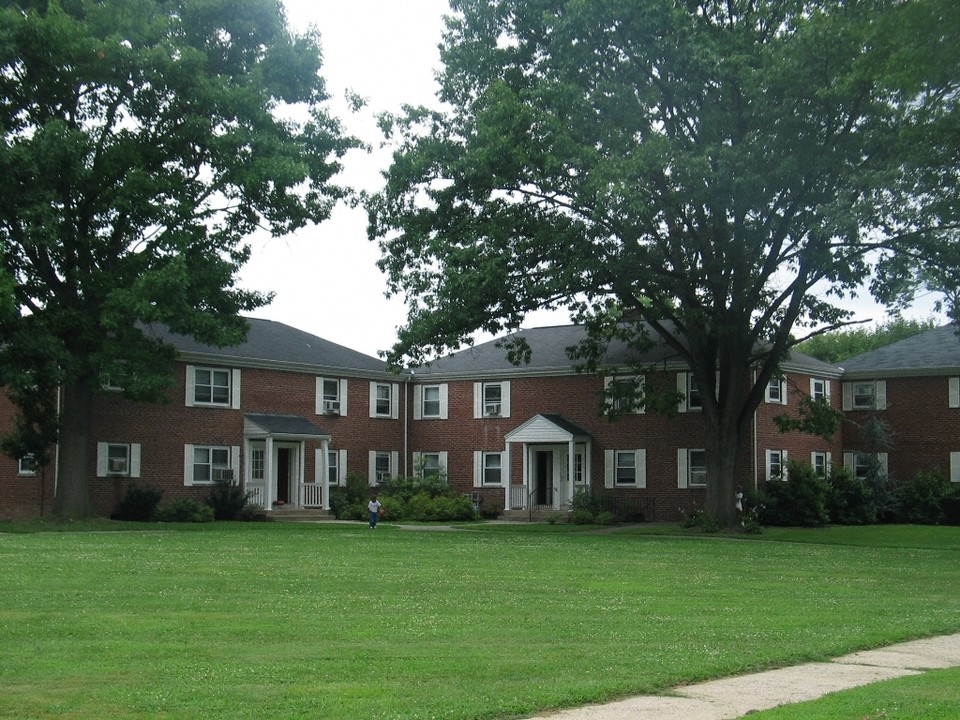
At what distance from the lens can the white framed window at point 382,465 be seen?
48656mm

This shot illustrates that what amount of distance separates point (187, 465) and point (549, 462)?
13.6 m

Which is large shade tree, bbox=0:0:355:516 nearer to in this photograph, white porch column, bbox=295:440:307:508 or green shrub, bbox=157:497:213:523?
green shrub, bbox=157:497:213:523

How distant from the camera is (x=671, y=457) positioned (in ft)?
143

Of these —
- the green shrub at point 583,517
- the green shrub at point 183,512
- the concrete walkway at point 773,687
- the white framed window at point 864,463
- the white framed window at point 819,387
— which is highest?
the white framed window at point 819,387

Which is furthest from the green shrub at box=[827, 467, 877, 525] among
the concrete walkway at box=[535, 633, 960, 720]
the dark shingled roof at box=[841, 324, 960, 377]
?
the concrete walkway at box=[535, 633, 960, 720]

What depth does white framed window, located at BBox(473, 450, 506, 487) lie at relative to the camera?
4775 centimetres

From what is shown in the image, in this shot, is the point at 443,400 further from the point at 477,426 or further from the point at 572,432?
the point at 572,432

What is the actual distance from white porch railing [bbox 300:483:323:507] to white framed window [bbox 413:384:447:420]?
628 cm

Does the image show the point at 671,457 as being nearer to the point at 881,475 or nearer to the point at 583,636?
the point at 881,475

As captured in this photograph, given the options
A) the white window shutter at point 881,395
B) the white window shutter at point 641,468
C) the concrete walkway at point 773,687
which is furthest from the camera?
the white window shutter at point 881,395

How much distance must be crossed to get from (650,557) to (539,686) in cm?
1478

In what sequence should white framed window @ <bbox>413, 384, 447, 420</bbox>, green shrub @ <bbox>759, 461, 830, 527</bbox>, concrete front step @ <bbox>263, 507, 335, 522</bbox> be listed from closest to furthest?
1. green shrub @ <bbox>759, 461, 830, 527</bbox>
2. concrete front step @ <bbox>263, 507, 335, 522</bbox>
3. white framed window @ <bbox>413, 384, 447, 420</bbox>

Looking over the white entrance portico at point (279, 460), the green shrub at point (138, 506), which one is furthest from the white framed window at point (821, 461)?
the green shrub at point (138, 506)

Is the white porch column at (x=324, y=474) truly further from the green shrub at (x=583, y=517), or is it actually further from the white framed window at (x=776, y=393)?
the white framed window at (x=776, y=393)
